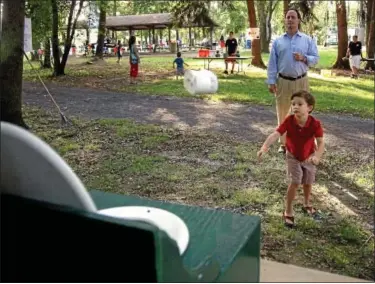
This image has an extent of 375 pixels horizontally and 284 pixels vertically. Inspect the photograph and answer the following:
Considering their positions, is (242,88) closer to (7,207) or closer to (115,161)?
(115,161)

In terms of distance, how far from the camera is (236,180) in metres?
4.34

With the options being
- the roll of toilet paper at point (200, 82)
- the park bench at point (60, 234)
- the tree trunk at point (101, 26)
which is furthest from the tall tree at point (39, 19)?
the park bench at point (60, 234)

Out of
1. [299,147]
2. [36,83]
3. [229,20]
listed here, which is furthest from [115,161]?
[229,20]

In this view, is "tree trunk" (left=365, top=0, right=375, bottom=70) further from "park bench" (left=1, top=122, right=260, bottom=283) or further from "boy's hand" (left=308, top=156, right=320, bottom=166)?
"park bench" (left=1, top=122, right=260, bottom=283)

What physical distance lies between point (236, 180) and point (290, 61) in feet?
4.01

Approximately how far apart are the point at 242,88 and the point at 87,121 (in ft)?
15.3

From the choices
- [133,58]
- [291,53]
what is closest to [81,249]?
[291,53]

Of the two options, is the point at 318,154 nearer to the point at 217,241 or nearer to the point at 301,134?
the point at 301,134

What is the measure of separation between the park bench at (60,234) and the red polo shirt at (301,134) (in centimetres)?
209

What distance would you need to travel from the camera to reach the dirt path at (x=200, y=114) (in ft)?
20.8

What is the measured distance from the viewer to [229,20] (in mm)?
39781

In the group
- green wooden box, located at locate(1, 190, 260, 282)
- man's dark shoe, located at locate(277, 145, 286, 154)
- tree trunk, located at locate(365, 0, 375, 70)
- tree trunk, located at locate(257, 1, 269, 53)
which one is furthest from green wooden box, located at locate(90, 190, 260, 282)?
tree trunk, located at locate(257, 1, 269, 53)

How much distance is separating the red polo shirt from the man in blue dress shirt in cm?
134

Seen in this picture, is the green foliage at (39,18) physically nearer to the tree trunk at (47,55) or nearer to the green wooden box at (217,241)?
the tree trunk at (47,55)
